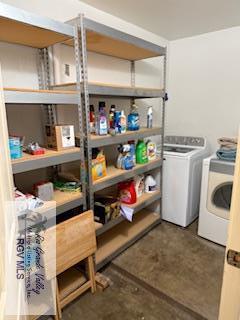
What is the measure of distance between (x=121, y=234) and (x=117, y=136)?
101 cm

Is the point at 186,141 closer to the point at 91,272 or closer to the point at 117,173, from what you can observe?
the point at 117,173

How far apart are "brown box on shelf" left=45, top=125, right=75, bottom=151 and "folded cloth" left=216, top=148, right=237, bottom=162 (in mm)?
1382

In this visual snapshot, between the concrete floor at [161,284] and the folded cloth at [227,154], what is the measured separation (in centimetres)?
84

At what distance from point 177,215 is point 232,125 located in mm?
1221

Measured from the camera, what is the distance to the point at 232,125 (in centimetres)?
254

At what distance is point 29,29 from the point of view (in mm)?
1196

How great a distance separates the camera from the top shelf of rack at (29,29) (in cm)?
102

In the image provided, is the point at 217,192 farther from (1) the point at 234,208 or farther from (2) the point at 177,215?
(1) the point at 234,208

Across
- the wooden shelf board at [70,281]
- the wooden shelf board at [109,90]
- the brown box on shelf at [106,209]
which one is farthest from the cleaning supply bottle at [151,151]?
the wooden shelf board at [70,281]

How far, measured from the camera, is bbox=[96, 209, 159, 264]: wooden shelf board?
1899mm

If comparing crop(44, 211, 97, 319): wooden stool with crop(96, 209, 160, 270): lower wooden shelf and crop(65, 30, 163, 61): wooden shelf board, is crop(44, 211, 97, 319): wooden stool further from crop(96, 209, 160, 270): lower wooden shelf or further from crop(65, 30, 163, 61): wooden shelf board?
crop(65, 30, 163, 61): wooden shelf board

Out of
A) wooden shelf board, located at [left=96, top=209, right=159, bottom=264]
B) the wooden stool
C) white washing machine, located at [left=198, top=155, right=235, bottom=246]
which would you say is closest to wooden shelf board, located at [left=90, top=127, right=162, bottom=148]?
the wooden stool

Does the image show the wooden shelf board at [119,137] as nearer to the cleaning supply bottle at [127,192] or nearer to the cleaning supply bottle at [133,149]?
the cleaning supply bottle at [133,149]

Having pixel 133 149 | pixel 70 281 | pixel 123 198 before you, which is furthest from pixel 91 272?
pixel 133 149
